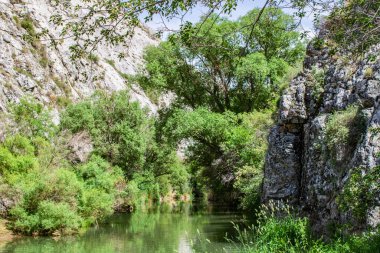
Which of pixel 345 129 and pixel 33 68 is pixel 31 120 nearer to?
pixel 33 68

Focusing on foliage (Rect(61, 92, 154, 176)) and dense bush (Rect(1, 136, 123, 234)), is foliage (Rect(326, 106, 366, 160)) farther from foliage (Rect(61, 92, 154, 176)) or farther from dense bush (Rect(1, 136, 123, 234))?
foliage (Rect(61, 92, 154, 176))

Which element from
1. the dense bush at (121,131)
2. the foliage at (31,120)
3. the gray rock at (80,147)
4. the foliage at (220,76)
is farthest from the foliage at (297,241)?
the gray rock at (80,147)

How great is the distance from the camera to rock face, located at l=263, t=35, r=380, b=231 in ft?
34.7

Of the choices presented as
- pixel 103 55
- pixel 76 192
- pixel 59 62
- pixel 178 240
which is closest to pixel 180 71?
pixel 76 192

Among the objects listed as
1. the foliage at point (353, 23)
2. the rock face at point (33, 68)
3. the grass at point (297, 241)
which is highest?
the rock face at point (33, 68)

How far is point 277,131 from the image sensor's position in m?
16.8

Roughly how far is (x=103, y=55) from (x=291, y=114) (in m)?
60.3

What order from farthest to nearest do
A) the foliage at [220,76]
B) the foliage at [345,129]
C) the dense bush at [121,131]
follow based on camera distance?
the dense bush at [121,131] → the foliage at [220,76] → the foliage at [345,129]

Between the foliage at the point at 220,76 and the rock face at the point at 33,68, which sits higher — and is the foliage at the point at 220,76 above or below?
below

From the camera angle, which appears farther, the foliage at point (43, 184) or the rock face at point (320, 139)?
the foliage at point (43, 184)

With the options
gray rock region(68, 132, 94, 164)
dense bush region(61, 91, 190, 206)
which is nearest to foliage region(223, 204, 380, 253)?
dense bush region(61, 91, 190, 206)

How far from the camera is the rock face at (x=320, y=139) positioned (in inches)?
416

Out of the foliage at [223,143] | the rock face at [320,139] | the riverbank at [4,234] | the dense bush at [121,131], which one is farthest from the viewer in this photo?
the dense bush at [121,131]

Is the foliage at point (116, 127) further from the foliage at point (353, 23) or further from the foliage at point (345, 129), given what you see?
the foliage at point (353, 23)
